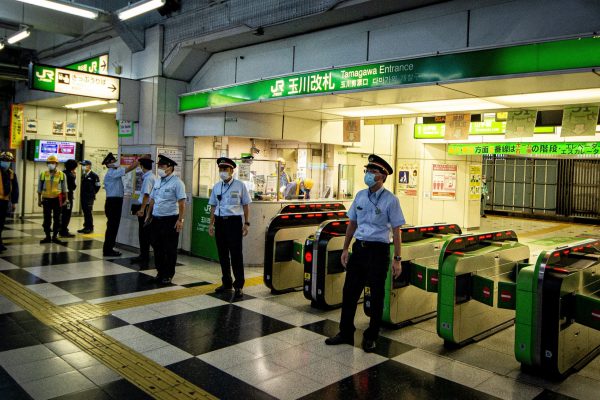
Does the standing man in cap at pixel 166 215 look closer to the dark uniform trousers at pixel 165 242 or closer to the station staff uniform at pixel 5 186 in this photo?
the dark uniform trousers at pixel 165 242

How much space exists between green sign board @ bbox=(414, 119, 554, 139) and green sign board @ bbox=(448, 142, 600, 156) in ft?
5.10

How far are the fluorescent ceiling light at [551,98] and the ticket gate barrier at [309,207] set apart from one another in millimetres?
2783

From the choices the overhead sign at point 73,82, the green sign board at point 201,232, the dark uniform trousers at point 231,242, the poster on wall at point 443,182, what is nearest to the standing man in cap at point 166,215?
the dark uniform trousers at point 231,242

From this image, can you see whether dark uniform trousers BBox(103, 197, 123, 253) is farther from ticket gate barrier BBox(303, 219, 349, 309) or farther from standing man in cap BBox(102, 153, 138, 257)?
ticket gate barrier BBox(303, 219, 349, 309)

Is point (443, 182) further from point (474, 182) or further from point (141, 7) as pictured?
point (141, 7)

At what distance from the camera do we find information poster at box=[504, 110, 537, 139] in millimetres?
6930

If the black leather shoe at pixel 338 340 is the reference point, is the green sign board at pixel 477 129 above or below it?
above

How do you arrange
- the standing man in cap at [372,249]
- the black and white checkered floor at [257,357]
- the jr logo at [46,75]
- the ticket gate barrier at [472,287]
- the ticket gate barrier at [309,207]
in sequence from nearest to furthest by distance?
the black and white checkered floor at [257,357] < the standing man in cap at [372,249] < the ticket gate barrier at [472,287] < the ticket gate barrier at [309,207] < the jr logo at [46,75]

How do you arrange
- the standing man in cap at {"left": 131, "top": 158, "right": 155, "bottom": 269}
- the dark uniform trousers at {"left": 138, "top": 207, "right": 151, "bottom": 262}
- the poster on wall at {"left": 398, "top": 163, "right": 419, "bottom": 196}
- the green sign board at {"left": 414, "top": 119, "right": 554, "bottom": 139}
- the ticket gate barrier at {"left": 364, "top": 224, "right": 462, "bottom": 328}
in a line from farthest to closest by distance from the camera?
the poster on wall at {"left": 398, "top": 163, "right": 419, "bottom": 196} → the green sign board at {"left": 414, "top": 119, "right": 554, "bottom": 139} → the dark uniform trousers at {"left": 138, "top": 207, "right": 151, "bottom": 262} → the standing man in cap at {"left": 131, "top": 158, "right": 155, "bottom": 269} → the ticket gate barrier at {"left": 364, "top": 224, "right": 462, "bottom": 328}

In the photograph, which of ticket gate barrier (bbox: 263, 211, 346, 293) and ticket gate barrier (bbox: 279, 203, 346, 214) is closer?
ticket gate barrier (bbox: 263, 211, 346, 293)

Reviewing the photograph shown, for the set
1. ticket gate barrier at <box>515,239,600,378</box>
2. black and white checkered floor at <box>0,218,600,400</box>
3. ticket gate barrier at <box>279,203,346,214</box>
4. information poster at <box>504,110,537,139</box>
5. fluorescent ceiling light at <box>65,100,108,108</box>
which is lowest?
black and white checkered floor at <box>0,218,600,400</box>

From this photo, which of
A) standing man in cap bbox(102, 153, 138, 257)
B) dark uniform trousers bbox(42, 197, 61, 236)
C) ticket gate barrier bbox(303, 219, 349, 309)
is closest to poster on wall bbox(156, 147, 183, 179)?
standing man in cap bbox(102, 153, 138, 257)

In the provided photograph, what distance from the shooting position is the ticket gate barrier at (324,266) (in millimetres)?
5660

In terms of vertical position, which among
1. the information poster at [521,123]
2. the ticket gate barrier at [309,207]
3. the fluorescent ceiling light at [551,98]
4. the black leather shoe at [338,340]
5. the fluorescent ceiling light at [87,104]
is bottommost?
the black leather shoe at [338,340]
